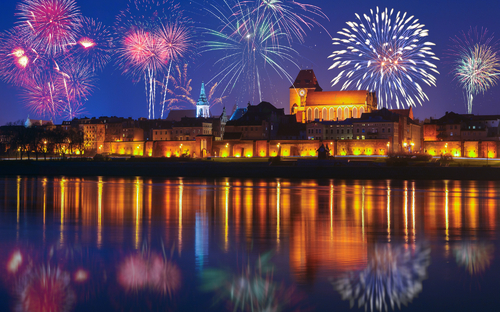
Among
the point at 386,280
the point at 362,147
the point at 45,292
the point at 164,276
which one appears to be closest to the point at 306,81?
the point at 362,147

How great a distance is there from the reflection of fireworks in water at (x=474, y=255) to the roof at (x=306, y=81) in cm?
9822

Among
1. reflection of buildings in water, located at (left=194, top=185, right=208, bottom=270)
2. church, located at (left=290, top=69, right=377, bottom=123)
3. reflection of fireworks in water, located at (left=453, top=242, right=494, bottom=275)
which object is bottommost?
reflection of fireworks in water, located at (left=453, top=242, right=494, bottom=275)

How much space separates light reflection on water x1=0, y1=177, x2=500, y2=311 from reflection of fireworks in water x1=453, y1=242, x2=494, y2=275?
2 cm

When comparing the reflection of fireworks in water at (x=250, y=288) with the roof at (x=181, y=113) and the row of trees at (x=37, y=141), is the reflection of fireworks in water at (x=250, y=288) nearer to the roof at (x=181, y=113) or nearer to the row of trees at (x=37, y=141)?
the row of trees at (x=37, y=141)

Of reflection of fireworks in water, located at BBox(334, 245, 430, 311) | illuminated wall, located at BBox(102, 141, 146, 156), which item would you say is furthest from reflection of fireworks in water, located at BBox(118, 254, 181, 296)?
illuminated wall, located at BBox(102, 141, 146, 156)

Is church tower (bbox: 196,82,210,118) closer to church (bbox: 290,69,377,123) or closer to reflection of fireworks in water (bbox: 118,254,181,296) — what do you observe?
church (bbox: 290,69,377,123)

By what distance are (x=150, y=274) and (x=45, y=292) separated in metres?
1.89

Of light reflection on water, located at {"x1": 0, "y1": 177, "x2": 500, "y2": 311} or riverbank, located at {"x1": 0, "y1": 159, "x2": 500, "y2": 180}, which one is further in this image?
riverbank, located at {"x1": 0, "y1": 159, "x2": 500, "y2": 180}

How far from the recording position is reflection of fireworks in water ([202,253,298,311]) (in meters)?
8.01

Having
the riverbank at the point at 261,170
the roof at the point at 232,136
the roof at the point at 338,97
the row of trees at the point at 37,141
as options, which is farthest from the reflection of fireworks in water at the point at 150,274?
the roof at the point at 338,97

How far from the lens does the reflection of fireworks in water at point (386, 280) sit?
8.27 m

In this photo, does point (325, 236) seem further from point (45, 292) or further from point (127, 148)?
point (127, 148)

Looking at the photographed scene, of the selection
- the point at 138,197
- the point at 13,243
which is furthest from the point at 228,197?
the point at 13,243

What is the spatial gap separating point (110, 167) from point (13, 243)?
123 feet
